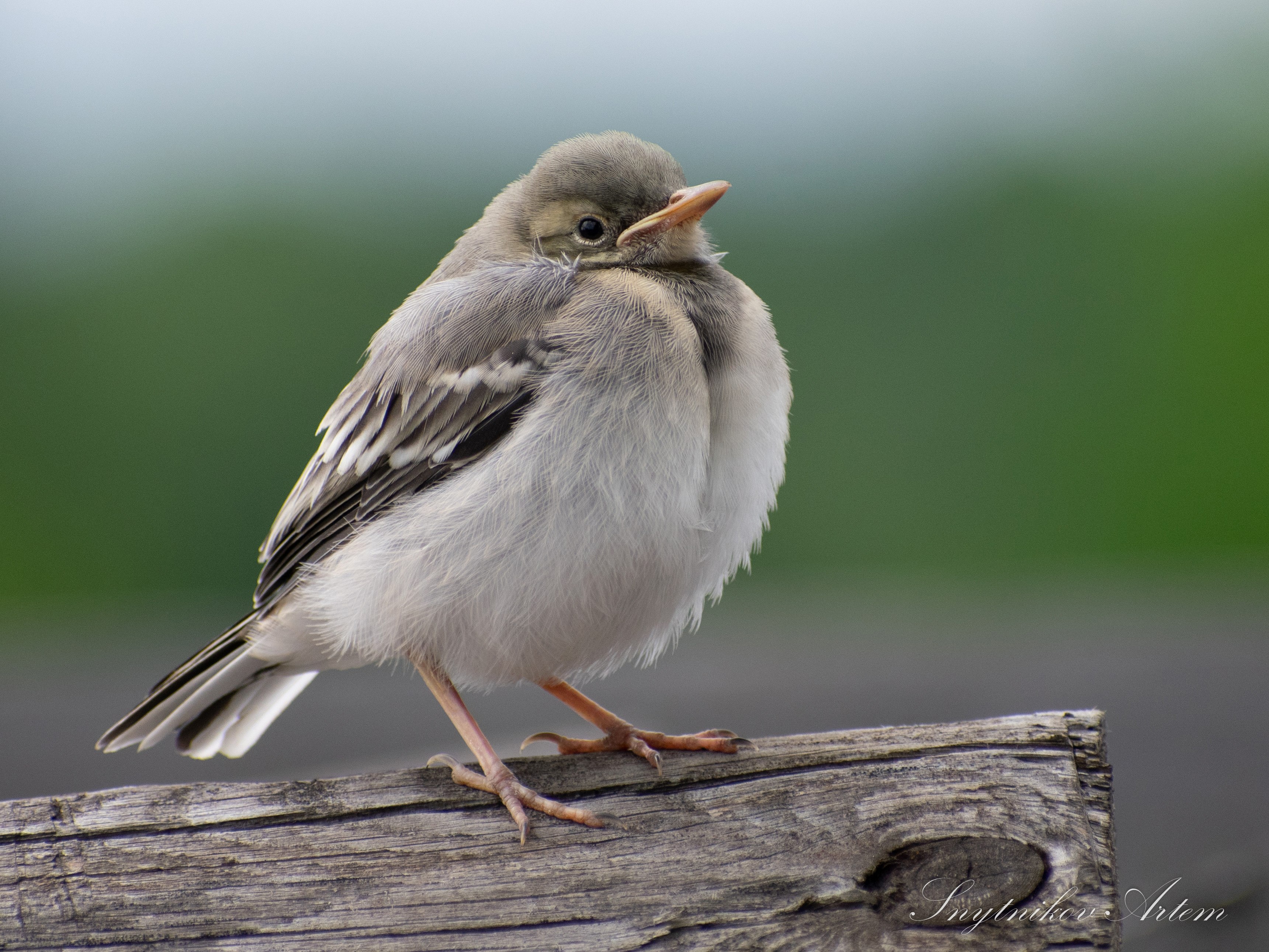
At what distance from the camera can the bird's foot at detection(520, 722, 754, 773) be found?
3.22 metres

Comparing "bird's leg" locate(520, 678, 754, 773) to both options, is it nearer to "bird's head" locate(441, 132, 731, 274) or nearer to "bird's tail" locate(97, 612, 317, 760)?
"bird's tail" locate(97, 612, 317, 760)

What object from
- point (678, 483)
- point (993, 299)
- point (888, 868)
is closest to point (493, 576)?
point (678, 483)

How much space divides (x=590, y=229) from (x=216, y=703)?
2.29 meters

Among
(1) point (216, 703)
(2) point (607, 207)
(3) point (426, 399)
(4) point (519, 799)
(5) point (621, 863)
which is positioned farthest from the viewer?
(1) point (216, 703)

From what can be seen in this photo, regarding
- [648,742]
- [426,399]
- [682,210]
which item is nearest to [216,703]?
[426,399]

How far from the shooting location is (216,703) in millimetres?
4043

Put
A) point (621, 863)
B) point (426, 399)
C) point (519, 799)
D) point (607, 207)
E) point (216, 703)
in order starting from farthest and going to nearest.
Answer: point (216, 703) < point (607, 207) < point (426, 399) < point (519, 799) < point (621, 863)

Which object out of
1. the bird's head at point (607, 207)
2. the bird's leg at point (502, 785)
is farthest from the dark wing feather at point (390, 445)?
the bird's leg at point (502, 785)

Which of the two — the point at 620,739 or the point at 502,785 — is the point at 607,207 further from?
the point at 502,785

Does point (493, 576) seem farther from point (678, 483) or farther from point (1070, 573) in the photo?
point (1070, 573)

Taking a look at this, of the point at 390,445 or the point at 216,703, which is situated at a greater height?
the point at 390,445

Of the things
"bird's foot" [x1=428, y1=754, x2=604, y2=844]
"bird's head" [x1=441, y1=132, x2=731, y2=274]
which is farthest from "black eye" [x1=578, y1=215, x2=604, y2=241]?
"bird's foot" [x1=428, y1=754, x2=604, y2=844]

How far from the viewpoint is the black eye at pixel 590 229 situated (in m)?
3.64

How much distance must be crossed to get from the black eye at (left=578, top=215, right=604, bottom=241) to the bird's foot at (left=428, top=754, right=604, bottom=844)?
178cm
